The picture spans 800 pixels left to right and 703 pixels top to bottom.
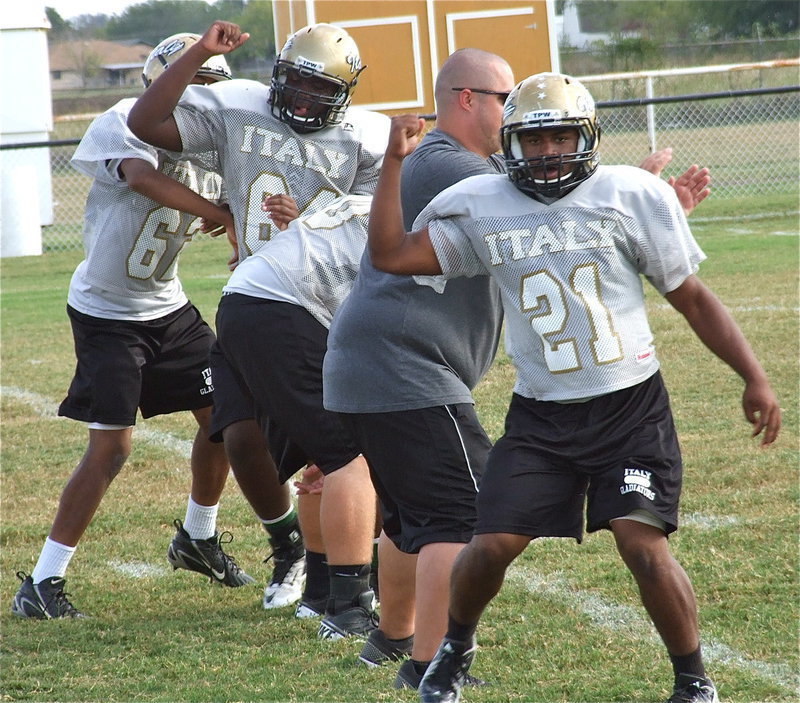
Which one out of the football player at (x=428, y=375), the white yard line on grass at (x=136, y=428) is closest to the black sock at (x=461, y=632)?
the football player at (x=428, y=375)

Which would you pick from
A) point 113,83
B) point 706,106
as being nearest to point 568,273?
point 706,106

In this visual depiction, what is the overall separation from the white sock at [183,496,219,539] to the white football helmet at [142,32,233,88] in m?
1.68

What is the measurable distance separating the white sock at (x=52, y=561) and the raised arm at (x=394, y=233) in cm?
202

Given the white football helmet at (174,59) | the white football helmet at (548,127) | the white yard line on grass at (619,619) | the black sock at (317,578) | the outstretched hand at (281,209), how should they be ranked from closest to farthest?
the white football helmet at (548,127) < the white yard line on grass at (619,619) < the outstretched hand at (281,209) < the black sock at (317,578) < the white football helmet at (174,59)

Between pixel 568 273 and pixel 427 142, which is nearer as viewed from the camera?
pixel 568 273

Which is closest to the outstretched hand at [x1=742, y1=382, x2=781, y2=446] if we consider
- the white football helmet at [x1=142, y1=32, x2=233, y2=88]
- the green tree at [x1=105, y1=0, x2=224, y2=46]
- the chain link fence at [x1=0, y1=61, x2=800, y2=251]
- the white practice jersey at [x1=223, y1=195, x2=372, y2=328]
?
the white practice jersey at [x1=223, y1=195, x2=372, y2=328]

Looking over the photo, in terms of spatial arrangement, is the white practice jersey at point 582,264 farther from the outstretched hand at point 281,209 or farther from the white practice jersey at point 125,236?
the white practice jersey at point 125,236

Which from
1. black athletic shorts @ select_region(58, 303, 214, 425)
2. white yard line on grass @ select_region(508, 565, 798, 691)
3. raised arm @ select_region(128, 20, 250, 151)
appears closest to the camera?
white yard line on grass @ select_region(508, 565, 798, 691)

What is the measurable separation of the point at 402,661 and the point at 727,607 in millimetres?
1076

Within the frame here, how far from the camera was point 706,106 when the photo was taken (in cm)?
2158

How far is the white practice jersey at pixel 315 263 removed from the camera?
402 centimetres

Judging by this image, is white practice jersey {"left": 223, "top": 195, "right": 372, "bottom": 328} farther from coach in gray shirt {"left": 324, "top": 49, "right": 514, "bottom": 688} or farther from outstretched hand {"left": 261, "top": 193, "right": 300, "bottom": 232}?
coach in gray shirt {"left": 324, "top": 49, "right": 514, "bottom": 688}

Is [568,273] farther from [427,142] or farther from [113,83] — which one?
[113,83]

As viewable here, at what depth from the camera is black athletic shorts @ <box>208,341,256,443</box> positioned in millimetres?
4371
